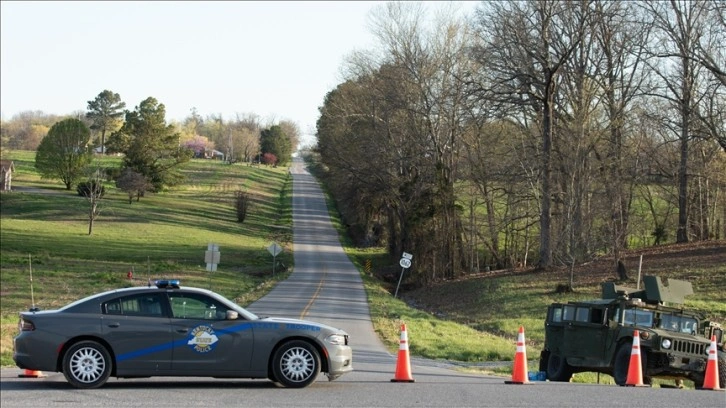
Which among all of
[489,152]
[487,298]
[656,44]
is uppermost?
[656,44]

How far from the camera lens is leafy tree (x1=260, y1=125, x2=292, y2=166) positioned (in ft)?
602

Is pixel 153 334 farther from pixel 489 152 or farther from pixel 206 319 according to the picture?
pixel 489 152

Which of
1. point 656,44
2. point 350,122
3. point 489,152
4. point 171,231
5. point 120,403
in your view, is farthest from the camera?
point 171,231

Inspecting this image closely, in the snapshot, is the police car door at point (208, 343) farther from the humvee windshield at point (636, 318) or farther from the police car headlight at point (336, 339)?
the humvee windshield at point (636, 318)

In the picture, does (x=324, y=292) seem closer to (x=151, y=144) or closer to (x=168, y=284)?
(x=168, y=284)

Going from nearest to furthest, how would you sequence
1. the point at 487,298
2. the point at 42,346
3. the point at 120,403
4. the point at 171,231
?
1. the point at 120,403
2. the point at 42,346
3. the point at 487,298
4. the point at 171,231

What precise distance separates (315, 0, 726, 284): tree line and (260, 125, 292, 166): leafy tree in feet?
371

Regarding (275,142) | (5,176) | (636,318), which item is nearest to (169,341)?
(636,318)

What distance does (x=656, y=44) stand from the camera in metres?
51.4

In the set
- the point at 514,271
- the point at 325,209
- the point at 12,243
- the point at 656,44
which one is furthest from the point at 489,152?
the point at 325,209

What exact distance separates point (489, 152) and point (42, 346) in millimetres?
49064

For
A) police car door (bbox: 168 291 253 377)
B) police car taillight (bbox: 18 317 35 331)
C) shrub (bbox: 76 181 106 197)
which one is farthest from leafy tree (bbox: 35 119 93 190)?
police car door (bbox: 168 291 253 377)

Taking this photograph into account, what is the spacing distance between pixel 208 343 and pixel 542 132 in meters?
41.0

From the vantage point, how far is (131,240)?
78438 millimetres
